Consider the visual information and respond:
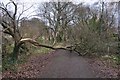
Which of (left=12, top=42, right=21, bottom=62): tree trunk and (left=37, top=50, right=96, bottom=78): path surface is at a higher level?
(left=12, top=42, right=21, bottom=62): tree trunk

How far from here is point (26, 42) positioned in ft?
7.05

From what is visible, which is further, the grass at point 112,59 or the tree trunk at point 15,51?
the tree trunk at point 15,51

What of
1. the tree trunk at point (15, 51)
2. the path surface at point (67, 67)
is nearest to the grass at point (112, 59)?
the path surface at point (67, 67)

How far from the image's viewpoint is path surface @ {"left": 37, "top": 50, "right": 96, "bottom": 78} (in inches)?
77.8

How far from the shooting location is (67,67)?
2012mm

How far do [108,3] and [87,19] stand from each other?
0.85 ft

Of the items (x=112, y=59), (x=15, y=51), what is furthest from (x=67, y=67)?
(x=15, y=51)

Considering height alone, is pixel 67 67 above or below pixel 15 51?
below

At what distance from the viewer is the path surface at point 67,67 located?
77.8 inches

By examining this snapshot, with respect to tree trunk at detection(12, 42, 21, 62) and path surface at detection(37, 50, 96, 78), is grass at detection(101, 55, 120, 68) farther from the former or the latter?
tree trunk at detection(12, 42, 21, 62)

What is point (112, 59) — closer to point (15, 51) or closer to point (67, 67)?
point (67, 67)

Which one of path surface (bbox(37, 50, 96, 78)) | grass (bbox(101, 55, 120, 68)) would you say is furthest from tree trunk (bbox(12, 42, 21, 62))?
grass (bbox(101, 55, 120, 68))

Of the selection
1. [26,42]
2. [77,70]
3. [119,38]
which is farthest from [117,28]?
[26,42]

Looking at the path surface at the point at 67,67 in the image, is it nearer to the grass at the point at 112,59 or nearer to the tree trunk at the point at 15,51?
the grass at the point at 112,59
